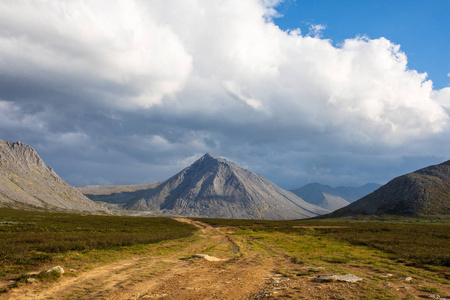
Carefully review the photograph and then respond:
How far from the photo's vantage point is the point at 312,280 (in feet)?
60.7

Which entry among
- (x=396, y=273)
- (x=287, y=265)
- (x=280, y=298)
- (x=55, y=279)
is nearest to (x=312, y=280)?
(x=280, y=298)

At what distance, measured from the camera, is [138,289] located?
1664 cm

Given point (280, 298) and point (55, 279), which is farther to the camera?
point (55, 279)

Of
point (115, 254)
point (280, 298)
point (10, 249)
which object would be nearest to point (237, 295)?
point (280, 298)

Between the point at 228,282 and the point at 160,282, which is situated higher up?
the point at 228,282

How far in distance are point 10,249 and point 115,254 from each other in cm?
1008

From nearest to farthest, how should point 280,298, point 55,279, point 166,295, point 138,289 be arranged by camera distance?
point 280,298 < point 166,295 < point 138,289 < point 55,279

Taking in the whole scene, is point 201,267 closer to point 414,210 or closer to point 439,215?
point 439,215

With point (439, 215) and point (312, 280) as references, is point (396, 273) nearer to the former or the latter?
point (312, 280)

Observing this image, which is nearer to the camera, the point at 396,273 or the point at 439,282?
the point at 439,282

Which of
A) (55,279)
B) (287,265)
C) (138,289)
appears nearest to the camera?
(138,289)

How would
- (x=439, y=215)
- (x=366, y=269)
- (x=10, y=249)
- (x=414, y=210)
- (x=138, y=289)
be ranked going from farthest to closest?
(x=414, y=210) → (x=439, y=215) → (x=10, y=249) → (x=366, y=269) → (x=138, y=289)

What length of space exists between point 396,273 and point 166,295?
1864cm

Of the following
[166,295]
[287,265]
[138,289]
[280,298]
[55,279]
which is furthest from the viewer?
[287,265]
